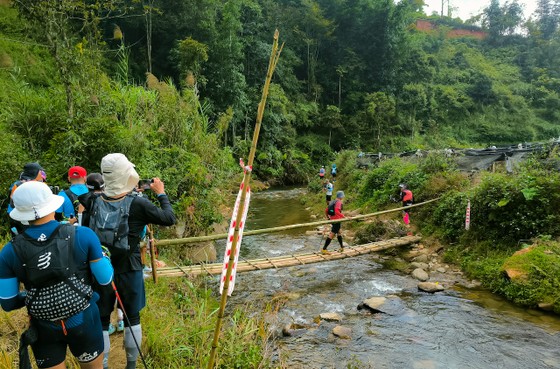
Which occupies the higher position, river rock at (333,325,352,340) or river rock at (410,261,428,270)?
river rock at (333,325,352,340)

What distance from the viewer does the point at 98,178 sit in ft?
12.0

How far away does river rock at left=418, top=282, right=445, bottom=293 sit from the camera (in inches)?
237

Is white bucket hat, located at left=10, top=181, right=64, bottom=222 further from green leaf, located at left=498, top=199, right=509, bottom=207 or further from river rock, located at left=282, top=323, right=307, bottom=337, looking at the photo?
green leaf, located at left=498, top=199, right=509, bottom=207

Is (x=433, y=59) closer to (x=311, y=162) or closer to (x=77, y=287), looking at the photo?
(x=311, y=162)

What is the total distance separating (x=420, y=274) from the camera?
6.72m

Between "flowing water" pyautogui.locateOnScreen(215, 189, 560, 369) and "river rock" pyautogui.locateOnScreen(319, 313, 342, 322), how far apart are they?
0.27ft

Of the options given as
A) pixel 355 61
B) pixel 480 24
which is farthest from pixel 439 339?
pixel 480 24

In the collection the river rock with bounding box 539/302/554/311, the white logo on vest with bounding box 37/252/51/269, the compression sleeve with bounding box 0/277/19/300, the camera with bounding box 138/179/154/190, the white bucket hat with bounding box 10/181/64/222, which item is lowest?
the river rock with bounding box 539/302/554/311

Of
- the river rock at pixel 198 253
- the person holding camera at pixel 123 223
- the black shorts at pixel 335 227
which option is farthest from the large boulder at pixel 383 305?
the person holding camera at pixel 123 223

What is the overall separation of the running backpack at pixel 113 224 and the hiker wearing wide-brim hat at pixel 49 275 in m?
0.35

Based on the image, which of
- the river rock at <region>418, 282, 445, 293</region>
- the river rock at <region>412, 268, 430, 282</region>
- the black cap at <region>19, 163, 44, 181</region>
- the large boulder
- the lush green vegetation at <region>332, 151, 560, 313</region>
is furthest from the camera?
the river rock at <region>412, 268, 430, 282</region>

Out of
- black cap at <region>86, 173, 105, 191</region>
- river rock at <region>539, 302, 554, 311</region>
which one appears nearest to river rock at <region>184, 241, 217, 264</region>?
black cap at <region>86, 173, 105, 191</region>

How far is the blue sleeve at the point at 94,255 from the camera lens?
1915 mm

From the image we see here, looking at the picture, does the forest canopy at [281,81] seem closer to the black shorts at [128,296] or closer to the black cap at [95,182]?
the black cap at [95,182]
